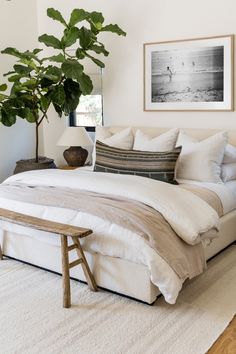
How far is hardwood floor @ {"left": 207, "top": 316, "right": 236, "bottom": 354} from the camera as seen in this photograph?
2256mm

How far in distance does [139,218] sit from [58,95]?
90.4 inches

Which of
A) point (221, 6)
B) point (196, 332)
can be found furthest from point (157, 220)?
point (221, 6)

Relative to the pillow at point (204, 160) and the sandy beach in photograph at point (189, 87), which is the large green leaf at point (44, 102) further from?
the pillow at point (204, 160)

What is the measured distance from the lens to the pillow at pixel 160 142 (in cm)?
393

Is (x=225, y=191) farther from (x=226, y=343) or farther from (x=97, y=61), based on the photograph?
(x=97, y=61)

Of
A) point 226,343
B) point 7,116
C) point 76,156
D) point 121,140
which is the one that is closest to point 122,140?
point 121,140

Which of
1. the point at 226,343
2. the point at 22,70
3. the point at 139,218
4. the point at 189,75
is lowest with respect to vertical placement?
the point at 226,343

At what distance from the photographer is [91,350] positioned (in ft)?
7.42

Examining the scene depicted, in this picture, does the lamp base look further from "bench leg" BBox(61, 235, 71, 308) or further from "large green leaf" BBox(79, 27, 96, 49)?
"bench leg" BBox(61, 235, 71, 308)

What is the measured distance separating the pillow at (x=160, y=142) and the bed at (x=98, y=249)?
0.30m

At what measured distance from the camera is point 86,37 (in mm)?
4480

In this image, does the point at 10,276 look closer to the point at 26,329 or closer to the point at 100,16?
the point at 26,329

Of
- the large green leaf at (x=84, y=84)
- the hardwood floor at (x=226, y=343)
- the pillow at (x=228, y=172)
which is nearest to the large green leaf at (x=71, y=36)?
the large green leaf at (x=84, y=84)

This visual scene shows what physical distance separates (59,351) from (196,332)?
30.4 inches
